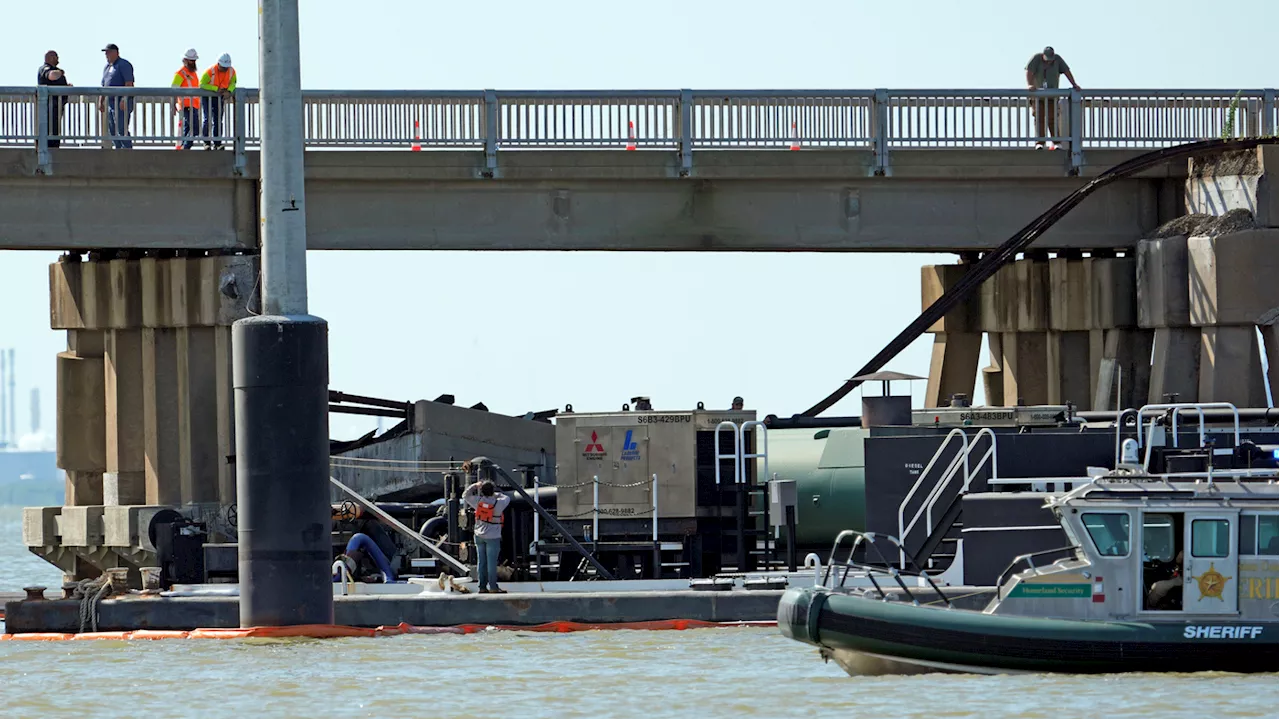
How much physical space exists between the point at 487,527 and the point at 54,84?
44.4 ft

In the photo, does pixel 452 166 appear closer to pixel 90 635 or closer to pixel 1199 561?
pixel 90 635

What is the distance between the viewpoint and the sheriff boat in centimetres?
2773

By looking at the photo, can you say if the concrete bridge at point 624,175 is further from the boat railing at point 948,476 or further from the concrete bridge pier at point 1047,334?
the boat railing at point 948,476

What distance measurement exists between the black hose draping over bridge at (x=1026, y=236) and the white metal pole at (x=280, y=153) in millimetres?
13518

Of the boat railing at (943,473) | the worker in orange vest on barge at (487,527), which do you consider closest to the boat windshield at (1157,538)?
the boat railing at (943,473)

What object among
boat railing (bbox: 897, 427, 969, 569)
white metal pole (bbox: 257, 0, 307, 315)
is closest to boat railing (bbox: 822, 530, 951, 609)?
boat railing (bbox: 897, 427, 969, 569)

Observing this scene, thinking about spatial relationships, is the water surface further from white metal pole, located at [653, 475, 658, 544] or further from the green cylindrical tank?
the green cylindrical tank

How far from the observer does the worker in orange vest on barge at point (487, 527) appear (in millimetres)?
33750

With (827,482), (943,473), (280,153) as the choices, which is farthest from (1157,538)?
(280,153)

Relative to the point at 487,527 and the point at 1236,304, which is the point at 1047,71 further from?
the point at 487,527

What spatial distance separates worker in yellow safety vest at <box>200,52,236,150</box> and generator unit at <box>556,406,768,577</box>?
9.46m

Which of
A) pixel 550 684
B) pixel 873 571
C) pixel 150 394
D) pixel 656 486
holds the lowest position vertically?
pixel 550 684

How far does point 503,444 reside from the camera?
43031 mm

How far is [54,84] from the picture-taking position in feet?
139
